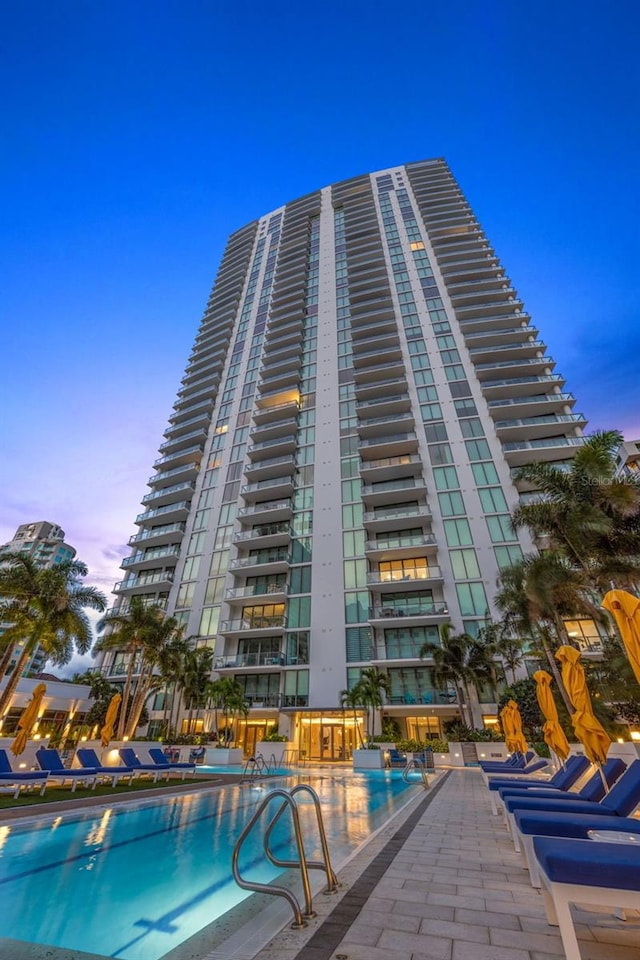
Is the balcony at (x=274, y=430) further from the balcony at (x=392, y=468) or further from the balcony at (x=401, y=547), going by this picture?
the balcony at (x=401, y=547)

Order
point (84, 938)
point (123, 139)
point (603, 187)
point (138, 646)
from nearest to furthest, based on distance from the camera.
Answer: point (84, 938)
point (138, 646)
point (123, 139)
point (603, 187)

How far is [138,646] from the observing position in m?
24.3

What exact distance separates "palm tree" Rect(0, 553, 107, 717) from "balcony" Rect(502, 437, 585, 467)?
29588mm

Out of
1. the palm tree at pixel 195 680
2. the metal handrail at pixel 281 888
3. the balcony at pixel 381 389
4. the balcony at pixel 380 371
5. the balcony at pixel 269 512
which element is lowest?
the metal handrail at pixel 281 888

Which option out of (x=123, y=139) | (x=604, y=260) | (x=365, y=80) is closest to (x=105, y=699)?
(x=123, y=139)

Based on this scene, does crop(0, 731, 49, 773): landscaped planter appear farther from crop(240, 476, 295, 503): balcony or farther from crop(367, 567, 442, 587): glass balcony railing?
crop(240, 476, 295, 503): balcony

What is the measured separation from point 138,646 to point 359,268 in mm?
44328

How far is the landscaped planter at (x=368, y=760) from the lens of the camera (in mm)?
20844

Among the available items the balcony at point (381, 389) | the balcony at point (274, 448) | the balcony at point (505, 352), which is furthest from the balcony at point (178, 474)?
the balcony at point (505, 352)

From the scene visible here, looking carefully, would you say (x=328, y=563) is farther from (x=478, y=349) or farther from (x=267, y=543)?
(x=478, y=349)

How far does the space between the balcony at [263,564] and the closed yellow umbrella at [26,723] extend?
63.5ft

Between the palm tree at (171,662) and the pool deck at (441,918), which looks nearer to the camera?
the pool deck at (441,918)

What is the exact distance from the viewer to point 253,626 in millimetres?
31312

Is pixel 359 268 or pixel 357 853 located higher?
pixel 359 268
